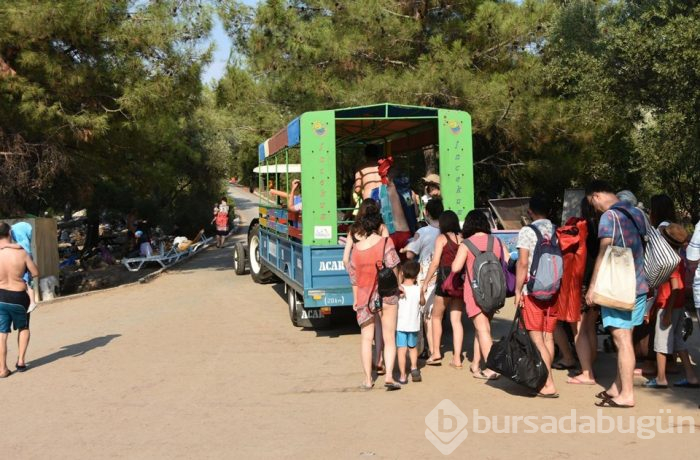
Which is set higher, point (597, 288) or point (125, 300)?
point (597, 288)

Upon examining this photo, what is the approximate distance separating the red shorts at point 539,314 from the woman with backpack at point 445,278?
1109 mm

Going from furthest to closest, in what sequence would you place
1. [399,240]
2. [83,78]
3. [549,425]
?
[83,78], [399,240], [549,425]

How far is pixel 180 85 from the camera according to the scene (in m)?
15.8

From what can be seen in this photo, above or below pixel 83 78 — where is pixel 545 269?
below

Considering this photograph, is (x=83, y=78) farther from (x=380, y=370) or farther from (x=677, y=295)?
(x=677, y=295)

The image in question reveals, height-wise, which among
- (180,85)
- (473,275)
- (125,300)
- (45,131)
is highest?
(180,85)

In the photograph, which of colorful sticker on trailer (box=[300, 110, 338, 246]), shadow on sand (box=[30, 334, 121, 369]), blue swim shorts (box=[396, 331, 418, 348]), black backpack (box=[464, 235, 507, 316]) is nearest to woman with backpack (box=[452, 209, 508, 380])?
black backpack (box=[464, 235, 507, 316])

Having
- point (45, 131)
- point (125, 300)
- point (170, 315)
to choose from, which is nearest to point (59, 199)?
point (45, 131)

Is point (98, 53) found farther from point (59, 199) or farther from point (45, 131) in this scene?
point (59, 199)

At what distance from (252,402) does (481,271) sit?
2.41m

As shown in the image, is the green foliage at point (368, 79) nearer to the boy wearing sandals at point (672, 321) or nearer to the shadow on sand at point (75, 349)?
the shadow on sand at point (75, 349)

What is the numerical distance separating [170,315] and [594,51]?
11340 millimetres

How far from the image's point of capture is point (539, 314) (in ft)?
20.4

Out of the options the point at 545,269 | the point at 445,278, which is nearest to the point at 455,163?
the point at 445,278
